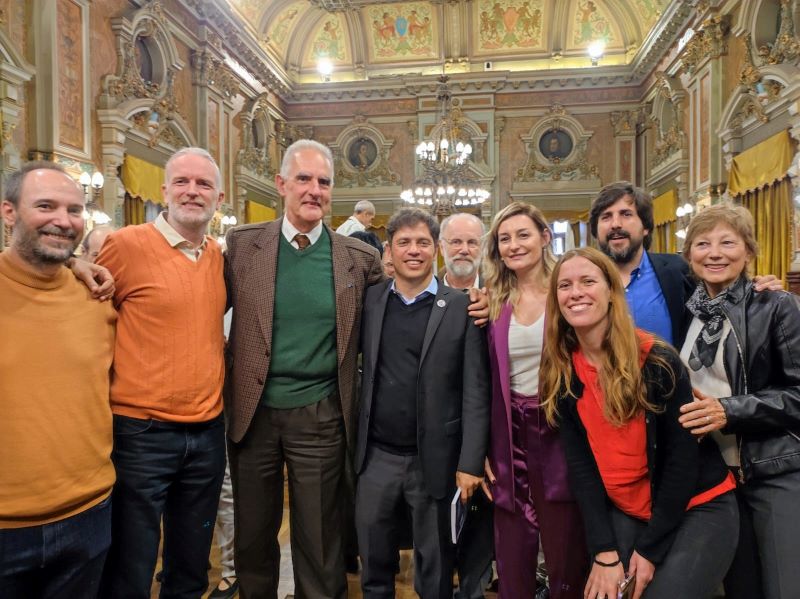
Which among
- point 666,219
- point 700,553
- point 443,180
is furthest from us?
point 666,219

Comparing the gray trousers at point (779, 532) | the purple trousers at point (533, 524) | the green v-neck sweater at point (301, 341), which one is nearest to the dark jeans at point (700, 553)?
the gray trousers at point (779, 532)

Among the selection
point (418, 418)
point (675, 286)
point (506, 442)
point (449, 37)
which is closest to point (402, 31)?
point (449, 37)

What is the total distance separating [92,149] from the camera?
25.6 ft

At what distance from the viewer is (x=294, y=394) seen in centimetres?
232

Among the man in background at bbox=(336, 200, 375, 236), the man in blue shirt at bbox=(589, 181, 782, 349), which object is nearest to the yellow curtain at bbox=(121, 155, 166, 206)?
the man in background at bbox=(336, 200, 375, 236)

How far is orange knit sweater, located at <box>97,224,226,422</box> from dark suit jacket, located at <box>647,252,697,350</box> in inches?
79.4

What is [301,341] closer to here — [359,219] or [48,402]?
[48,402]

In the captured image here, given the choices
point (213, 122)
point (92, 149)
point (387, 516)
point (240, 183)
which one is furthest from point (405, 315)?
point (240, 183)

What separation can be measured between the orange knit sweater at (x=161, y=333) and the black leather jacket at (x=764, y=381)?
1.97m

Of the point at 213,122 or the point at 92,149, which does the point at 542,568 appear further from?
the point at 213,122

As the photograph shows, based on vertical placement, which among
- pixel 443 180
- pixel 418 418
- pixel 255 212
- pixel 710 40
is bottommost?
pixel 418 418

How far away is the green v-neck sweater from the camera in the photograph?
2.32 metres

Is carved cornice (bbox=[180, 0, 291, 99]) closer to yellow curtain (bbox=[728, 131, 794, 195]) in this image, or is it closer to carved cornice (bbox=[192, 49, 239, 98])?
carved cornice (bbox=[192, 49, 239, 98])

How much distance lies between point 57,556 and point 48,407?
0.48 metres
